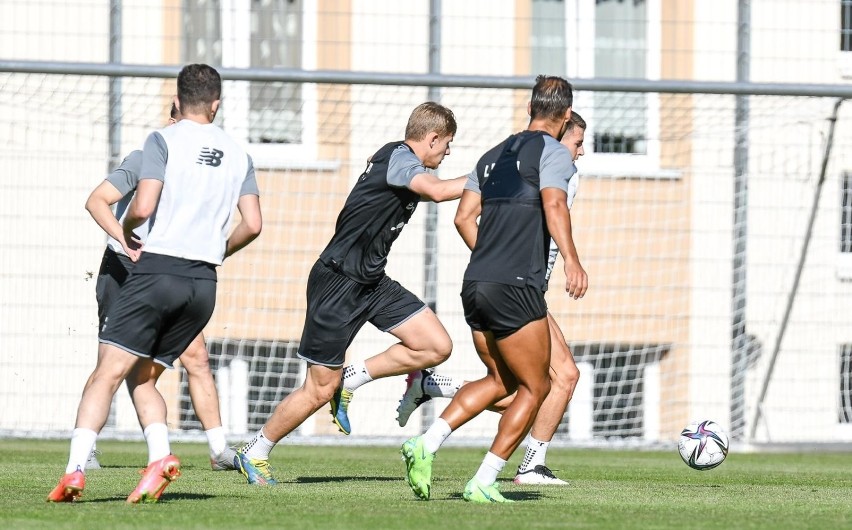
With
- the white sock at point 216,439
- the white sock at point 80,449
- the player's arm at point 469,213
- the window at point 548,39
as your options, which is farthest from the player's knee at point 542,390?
the window at point 548,39

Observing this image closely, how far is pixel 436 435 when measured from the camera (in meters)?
6.36

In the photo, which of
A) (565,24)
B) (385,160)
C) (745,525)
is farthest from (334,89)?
(745,525)

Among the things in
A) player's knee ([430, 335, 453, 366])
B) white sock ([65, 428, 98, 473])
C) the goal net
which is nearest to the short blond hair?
player's knee ([430, 335, 453, 366])

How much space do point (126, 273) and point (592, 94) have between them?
5980 mm

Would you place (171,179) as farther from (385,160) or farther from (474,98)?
(474,98)

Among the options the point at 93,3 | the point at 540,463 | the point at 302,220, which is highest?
the point at 93,3

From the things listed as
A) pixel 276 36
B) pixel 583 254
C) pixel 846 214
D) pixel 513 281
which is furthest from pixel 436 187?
pixel 276 36

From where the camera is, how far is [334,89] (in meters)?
12.6

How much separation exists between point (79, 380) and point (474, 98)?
3.89 metres

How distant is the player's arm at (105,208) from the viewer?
6324 mm

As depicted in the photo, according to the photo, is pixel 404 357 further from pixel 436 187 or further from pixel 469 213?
pixel 469 213

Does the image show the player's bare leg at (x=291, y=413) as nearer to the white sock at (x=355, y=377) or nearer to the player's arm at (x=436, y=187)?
the white sock at (x=355, y=377)

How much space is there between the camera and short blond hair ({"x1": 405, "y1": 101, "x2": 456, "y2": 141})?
24.3 feet

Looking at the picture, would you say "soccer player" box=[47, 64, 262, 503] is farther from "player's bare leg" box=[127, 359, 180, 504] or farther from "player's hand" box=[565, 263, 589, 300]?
"player's hand" box=[565, 263, 589, 300]
